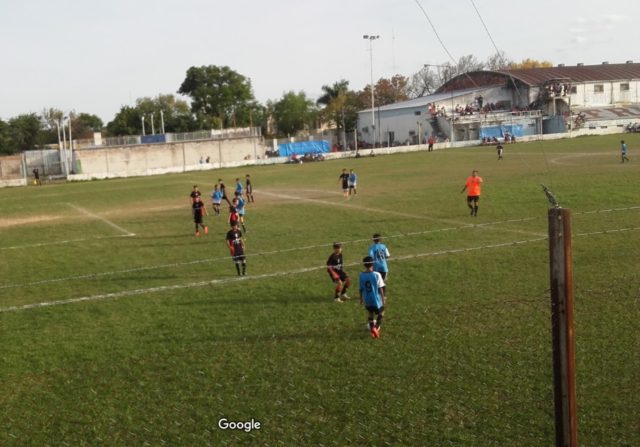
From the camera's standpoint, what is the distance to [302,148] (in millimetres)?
83438

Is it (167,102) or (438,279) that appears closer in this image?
(438,279)

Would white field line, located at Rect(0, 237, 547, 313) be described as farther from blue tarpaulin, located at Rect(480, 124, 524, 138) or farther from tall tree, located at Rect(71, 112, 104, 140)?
tall tree, located at Rect(71, 112, 104, 140)

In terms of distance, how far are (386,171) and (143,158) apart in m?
30.5

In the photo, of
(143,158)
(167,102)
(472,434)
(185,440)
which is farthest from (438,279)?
(167,102)

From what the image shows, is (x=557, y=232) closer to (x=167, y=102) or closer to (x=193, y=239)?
(x=193, y=239)

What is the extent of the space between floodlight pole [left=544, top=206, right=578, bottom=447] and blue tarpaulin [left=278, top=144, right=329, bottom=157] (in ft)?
250

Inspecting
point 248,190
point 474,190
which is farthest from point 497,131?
point 474,190

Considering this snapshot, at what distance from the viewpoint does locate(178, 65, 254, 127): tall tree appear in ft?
341

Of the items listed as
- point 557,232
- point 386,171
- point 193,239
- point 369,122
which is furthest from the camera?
point 369,122

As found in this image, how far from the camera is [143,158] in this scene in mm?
68750

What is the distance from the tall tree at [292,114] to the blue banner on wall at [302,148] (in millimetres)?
25897

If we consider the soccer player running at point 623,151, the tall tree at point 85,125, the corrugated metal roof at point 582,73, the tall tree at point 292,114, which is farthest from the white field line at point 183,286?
the tall tree at point 85,125

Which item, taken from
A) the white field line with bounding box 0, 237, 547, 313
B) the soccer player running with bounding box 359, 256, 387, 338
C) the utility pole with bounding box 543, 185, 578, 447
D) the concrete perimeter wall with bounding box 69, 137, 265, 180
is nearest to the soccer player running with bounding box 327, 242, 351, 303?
the soccer player running with bounding box 359, 256, 387, 338

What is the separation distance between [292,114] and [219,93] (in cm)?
1263
